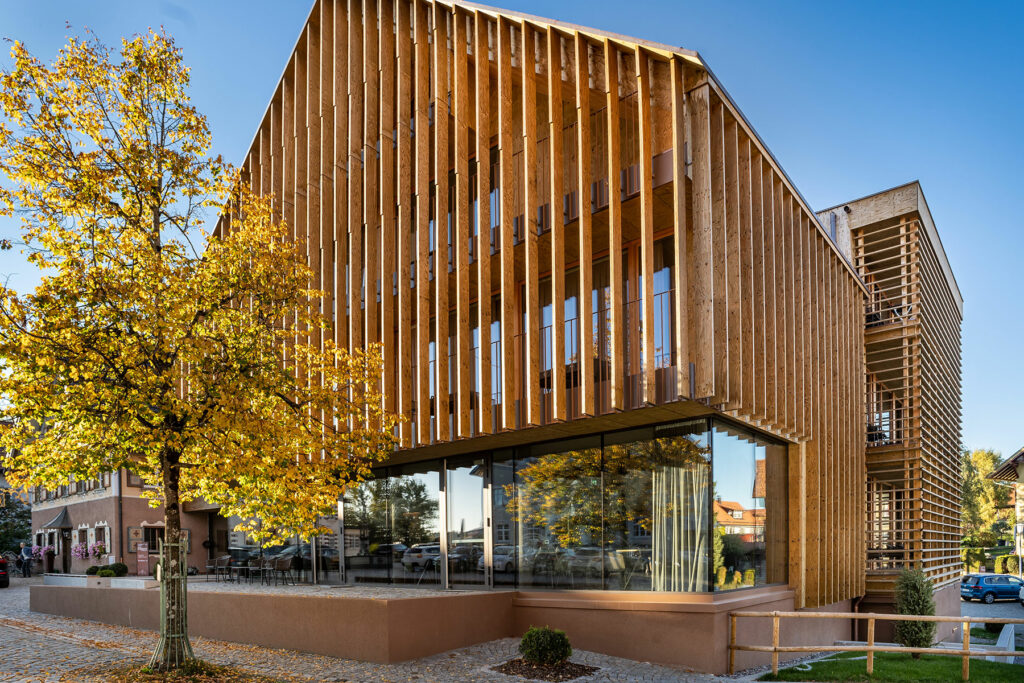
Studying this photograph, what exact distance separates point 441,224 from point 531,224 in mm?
3245

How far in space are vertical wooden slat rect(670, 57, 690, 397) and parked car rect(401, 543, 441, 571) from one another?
30.0ft

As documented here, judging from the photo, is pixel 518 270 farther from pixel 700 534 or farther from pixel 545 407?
pixel 700 534

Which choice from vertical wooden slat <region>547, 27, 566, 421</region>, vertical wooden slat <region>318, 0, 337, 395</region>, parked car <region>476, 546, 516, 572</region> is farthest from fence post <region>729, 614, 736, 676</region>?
vertical wooden slat <region>318, 0, 337, 395</region>

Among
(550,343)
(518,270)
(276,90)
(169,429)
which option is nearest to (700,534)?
(550,343)

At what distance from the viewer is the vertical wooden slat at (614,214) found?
43.5 ft

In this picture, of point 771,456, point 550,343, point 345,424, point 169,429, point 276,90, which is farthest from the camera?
point 276,90

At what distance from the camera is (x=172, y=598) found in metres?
12.2

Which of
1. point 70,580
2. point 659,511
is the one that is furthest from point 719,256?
point 70,580

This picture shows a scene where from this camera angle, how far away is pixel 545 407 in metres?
14.8

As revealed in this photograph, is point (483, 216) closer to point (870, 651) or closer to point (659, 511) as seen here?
point (659, 511)

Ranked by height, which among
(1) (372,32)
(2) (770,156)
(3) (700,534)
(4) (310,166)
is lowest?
(3) (700,534)

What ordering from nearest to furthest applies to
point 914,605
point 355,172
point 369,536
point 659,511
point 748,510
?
point 659,511 < point 748,510 < point 914,605 < point 355,172 < point 369,536

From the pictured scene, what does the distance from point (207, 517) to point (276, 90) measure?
18.9 meters

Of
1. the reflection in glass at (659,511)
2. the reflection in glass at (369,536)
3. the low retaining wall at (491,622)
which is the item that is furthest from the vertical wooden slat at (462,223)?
the reflection in glass at (369,536)
